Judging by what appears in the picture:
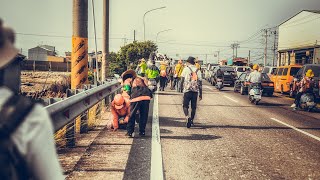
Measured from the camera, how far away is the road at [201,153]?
5461 millimetres

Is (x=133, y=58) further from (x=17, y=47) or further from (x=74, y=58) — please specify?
(x=17, y=47)

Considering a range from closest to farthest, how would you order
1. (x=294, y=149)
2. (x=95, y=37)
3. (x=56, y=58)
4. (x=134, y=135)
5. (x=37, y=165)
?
(x=37, y=165) < (x=294, y=149) < (x=134, y=135) < (x=95, y=37) < (x=56, y=58)

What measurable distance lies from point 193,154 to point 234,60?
50111 millimetres

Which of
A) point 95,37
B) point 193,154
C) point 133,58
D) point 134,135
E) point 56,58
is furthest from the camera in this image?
point 56,58

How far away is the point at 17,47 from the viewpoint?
1446 millimetres

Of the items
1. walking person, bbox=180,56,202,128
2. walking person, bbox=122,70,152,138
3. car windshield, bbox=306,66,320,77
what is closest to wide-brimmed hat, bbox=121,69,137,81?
walking person, bbox=122,70,152,138

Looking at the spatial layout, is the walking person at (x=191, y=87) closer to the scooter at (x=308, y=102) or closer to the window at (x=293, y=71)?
the scooter at (x=308, y=102)

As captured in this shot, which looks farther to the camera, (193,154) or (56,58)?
(56,58)

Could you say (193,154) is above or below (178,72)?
below

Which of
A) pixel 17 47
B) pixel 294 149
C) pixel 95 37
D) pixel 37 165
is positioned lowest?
pixel 294 149

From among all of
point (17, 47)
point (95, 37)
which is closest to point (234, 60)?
point (95, 37)

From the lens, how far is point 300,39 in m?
57.4

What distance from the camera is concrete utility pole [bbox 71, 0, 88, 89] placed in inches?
324

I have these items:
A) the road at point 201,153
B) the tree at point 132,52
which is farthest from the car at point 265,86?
the tree at point 132,52
